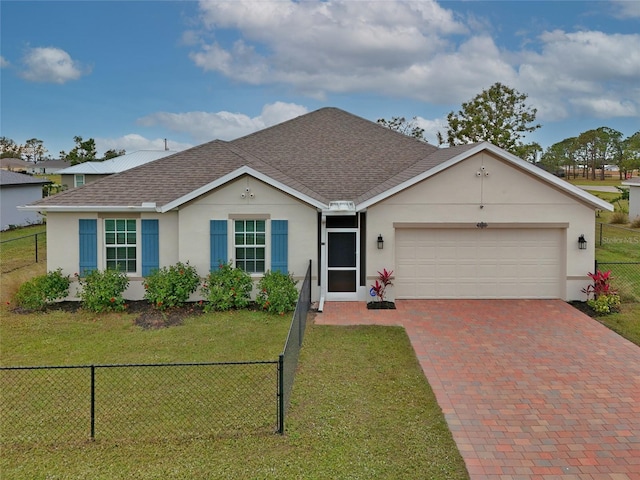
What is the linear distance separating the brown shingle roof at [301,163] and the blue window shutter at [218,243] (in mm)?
1479

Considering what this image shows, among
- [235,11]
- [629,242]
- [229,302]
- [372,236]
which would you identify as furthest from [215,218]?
[629,242]

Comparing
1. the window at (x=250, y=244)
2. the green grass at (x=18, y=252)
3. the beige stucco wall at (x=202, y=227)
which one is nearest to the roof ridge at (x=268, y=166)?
the beige stucco wall at (x=202, y=227)

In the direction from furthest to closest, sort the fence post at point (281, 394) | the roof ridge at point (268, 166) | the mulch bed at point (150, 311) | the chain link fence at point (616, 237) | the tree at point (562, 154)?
the tree at point (562, 154)
the chain link fence at point (616, 237)
the roof ridge at point (268, 166)
the mulch bed at point (150, 311)
the fence post at point (281, 394)

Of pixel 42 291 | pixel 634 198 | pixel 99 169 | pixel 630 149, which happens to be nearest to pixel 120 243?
pixel 42 291

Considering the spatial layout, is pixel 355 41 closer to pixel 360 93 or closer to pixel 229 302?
pixel 360 93

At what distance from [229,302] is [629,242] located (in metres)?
21.7

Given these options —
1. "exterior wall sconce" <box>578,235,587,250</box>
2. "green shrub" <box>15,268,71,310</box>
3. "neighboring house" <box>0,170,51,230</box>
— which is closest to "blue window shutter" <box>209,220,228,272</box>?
"green shrub" <box>15,268,71,310</box>

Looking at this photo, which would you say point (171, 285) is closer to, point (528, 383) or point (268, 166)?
point (268, 166)

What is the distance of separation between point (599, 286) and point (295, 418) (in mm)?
11064

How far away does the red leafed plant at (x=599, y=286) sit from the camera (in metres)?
14.9

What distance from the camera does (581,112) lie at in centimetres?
3369

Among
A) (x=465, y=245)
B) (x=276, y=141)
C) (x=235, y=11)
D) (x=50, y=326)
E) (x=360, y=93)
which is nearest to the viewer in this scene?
(x=50, y=326)

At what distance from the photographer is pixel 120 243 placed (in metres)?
15.5

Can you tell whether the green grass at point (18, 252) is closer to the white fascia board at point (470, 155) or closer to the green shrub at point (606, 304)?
the white fascia board at point (470, 155)
